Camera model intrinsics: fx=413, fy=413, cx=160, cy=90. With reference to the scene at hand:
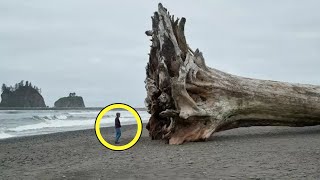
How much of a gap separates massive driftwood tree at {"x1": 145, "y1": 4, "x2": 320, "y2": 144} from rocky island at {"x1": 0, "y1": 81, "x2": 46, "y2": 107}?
11695cm

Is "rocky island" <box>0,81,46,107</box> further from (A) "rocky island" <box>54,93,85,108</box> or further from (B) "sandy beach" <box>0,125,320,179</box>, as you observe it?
(B) "sandy beach" <box>0,125,320,179</box>

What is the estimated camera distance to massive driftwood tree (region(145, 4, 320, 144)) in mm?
14250

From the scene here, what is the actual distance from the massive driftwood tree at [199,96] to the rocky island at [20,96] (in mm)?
116951

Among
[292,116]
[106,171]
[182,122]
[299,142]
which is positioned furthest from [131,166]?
[292,116]

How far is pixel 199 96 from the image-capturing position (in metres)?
15.0

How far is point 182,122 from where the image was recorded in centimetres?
1439

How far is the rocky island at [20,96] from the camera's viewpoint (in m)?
127

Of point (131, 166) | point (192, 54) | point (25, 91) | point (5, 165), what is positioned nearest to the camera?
point (131, 166)

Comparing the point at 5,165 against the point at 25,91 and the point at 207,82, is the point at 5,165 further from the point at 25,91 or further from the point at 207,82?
the point at 25,91

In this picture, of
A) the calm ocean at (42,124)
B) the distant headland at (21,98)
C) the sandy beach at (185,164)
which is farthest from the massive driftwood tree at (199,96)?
the distant headland at (21,98)

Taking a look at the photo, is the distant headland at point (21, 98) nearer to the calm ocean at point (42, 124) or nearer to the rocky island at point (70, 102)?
the rocky island at point (70, 102)

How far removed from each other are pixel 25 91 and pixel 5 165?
127 m

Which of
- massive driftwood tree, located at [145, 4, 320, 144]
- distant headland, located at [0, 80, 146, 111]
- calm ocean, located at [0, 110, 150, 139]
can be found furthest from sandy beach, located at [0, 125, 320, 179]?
distant headland, located at [0, 80, 146, 111]

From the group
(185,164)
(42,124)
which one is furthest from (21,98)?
(185,164)
